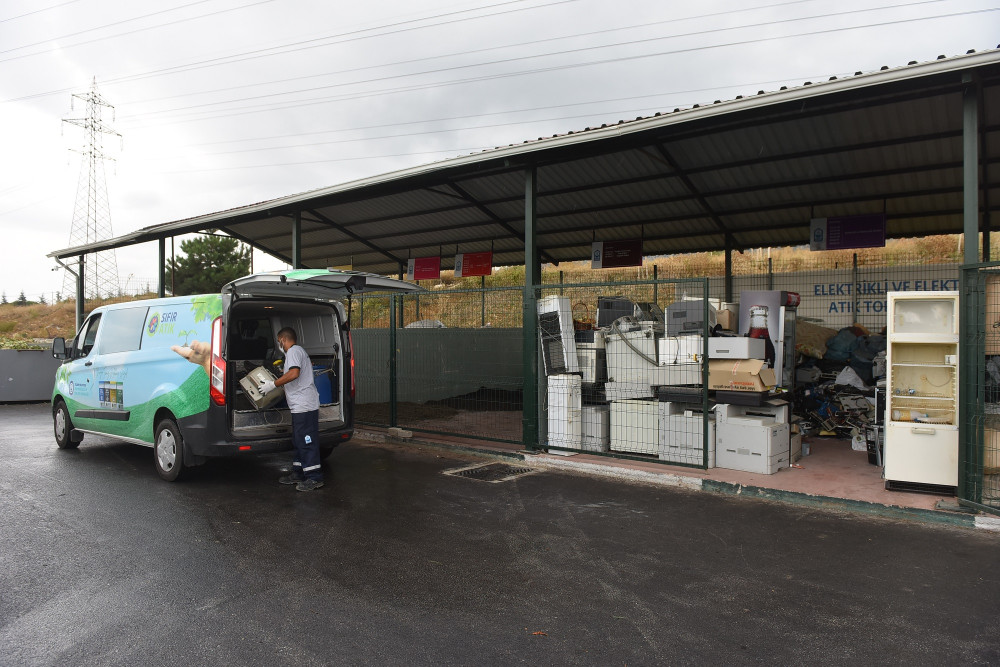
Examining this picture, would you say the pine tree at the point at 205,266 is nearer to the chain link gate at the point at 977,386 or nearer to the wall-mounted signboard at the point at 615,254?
the wall-mounted signboard at the point at 615,254

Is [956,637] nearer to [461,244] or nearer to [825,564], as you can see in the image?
[825,564]

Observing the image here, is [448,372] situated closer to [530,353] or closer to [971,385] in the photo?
[530,353]

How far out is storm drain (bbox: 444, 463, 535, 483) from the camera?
7131 mm

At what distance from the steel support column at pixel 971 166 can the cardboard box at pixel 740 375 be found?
2.13m

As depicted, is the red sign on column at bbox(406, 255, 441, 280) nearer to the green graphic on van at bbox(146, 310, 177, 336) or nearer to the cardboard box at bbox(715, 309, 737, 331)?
the green graphic on van at bbox(146, 310, 177, 336)

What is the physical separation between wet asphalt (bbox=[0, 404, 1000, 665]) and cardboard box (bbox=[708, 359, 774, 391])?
4.43 feet

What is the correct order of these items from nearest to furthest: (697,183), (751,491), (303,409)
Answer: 1. (751,491)
2. (303,409)
3. (697,183)

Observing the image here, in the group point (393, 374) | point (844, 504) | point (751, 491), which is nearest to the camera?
point (844, 504)

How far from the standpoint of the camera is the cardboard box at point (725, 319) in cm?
772

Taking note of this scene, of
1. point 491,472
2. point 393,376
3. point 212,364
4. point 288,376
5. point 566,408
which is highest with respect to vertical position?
point 212,364

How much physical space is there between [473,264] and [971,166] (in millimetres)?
11189

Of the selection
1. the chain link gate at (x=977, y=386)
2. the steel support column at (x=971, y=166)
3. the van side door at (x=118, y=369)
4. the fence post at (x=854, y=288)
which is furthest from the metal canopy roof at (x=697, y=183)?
the van side door at (x=118, y=369)

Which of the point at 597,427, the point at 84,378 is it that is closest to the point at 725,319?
the point at 597,427

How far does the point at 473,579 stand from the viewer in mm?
4125
